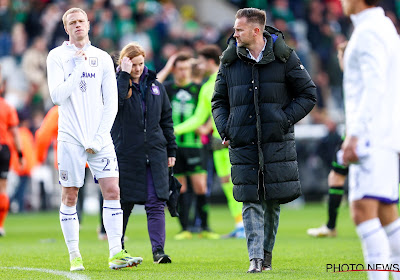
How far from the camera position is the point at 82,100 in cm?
787

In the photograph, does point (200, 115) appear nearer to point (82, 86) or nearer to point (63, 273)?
point (82, 86)

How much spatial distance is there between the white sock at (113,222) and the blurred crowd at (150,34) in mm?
12371

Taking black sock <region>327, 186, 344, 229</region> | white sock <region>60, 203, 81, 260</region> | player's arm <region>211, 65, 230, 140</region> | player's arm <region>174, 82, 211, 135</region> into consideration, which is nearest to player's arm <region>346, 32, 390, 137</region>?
player's arm <region>211, 65, 230, 140</region>

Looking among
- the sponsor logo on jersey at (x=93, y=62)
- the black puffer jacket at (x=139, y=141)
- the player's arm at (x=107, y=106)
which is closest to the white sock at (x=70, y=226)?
the player's arm at (x=107, y=106)

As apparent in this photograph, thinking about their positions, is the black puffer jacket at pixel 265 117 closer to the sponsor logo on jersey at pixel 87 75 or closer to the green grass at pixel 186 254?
the green grass at pixel 186 254

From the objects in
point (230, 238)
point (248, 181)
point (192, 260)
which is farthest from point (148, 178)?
point (230, 238)

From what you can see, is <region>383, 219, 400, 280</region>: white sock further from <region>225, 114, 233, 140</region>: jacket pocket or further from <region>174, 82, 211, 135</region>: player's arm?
<region>174, 82, 211, 135</region>: player's arm

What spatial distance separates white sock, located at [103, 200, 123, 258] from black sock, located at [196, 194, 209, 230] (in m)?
4.69

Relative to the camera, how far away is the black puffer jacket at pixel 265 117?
7559 mm

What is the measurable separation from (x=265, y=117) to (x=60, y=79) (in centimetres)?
188

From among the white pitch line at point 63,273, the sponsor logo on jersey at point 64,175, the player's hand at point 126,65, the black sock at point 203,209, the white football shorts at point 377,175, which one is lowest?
the black sock at point 203,209

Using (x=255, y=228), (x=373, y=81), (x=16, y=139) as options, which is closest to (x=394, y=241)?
(x=373, y=81)

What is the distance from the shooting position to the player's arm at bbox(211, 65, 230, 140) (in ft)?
25.5

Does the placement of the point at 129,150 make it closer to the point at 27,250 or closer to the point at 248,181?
the point at 248,181
